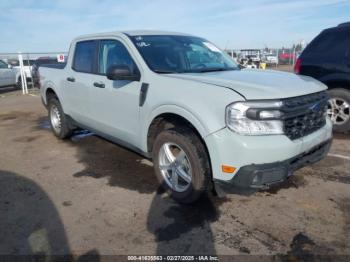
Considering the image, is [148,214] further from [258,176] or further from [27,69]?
[27,69]

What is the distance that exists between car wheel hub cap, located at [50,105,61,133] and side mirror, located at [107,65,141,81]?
2.90 m

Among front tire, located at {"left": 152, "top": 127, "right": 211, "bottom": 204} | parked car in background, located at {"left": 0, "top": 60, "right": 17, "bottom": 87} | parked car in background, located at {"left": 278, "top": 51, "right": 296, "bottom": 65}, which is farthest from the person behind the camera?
parked car in background, located at {"left": 278, "top": 51, "right": 296, "bottom": 65}

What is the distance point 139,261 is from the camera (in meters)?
2.77

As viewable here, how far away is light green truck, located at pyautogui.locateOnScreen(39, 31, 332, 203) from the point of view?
3.02 meters

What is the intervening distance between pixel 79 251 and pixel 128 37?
273cm

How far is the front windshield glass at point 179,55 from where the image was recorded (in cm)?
411

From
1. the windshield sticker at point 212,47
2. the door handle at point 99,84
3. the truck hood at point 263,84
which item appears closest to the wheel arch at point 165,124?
the truck hood at point 263,84

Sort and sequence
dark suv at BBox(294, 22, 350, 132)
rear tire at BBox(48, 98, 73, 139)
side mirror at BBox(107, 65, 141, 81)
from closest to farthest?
1. side mirror at BBox(107, 65, 141, 81)
2. dark suv at BBox(294, 22, 350, 132)
3. rear tire at BBox(48, 98, 73, 139)

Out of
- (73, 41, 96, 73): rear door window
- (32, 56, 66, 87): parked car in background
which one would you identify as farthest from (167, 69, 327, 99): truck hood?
(32, 56, 66, 87): parked car in background

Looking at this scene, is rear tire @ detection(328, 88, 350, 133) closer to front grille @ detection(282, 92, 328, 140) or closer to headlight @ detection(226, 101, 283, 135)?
front grille @ detection(282, 92, 328, 140)

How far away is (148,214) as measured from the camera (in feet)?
11.6

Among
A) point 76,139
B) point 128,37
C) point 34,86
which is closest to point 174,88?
point 128,37

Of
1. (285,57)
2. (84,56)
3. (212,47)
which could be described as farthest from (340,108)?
(285,57)

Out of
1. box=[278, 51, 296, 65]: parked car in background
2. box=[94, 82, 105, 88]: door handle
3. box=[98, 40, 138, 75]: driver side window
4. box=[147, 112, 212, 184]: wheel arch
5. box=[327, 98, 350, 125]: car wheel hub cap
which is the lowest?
box=[278, 51, 296, 65]: parked car in background
